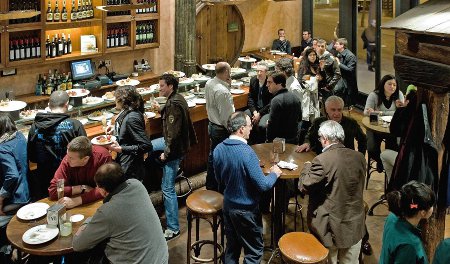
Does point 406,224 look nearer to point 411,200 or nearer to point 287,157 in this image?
point 411,200

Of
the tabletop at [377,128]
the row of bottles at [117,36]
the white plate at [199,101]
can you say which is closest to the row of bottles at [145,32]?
the row of bottles at [117,36]

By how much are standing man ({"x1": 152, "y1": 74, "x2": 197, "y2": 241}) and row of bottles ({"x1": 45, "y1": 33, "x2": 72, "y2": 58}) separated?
3.22 metres

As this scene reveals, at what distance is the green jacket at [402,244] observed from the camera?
3.12m

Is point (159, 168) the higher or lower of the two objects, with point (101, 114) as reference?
lower

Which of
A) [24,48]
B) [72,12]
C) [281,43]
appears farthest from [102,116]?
[281,43]

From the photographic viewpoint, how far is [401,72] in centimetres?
359

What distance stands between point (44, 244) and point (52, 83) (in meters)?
4.72

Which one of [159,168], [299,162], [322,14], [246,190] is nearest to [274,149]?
[299,162]

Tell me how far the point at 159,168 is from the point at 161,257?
240 centimetres

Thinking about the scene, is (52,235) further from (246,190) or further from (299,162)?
(299,162)

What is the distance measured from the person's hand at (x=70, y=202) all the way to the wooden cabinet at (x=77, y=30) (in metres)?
2.76

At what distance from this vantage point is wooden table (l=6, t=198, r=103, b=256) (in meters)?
3.61


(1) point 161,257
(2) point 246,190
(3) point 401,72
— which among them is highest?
(3) point 401,72

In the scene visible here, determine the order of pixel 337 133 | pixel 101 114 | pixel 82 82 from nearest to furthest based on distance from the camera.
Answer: pixel 337 133
pixel 101 114
pixel 82 82
